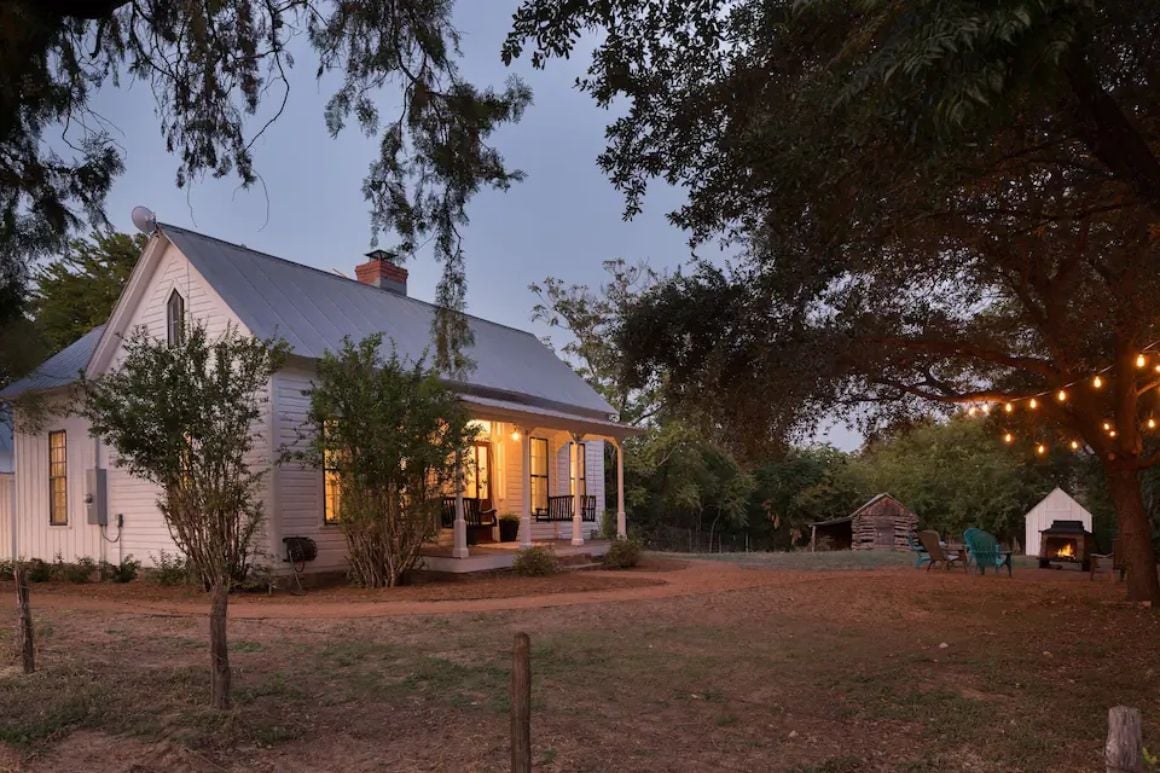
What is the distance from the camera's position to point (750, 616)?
1068 cm

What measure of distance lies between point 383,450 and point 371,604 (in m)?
2.23

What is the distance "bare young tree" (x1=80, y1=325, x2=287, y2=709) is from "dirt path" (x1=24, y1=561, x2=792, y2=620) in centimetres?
91

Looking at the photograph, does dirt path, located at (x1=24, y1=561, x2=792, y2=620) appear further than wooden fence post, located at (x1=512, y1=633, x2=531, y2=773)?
Yes

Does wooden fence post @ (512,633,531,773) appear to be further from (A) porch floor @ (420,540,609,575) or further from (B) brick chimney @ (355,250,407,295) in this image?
(B) brick chimney @ (355,250,407,295)

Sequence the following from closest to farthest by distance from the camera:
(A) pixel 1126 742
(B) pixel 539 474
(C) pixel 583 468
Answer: (A) pixel 1126 742
(B) pixel 539 474
(C) pixel 583 468

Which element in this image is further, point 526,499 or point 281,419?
point 526,499

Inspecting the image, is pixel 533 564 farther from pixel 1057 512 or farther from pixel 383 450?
pixel 1057 512

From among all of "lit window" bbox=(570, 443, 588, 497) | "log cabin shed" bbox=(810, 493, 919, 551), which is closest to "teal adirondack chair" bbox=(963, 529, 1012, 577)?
"lit window" bbox=(570, 443, 588, 497)

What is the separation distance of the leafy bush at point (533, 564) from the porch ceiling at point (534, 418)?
7.92ft

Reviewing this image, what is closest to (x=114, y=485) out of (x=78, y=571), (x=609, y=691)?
(x=78, y=571)

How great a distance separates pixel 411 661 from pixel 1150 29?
301 inches

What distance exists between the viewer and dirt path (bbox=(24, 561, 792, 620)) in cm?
1117

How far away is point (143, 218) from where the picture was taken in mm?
17438

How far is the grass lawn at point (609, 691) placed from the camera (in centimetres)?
531
